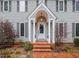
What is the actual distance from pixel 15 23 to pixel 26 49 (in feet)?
20.0

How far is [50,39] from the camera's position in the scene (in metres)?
30.5

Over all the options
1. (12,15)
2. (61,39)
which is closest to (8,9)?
(12,15)

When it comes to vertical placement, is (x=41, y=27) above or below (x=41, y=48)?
above

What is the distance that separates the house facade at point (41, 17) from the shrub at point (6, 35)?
1652 millimetres

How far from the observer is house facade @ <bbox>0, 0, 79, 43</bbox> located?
3108cm

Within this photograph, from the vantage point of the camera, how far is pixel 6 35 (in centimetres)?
2889

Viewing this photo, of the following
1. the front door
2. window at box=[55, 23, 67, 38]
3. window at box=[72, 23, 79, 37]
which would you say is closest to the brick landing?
the front door

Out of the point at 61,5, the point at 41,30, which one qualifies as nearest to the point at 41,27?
the point at 41,30

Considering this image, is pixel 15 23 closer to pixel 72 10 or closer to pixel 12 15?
pixel 12 15

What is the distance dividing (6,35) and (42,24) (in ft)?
17.1

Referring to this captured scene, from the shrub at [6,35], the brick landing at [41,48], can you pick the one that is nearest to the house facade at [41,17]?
the shrub at [6,35]

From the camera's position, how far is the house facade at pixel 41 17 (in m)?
31.1

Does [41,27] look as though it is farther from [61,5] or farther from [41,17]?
[61,5]

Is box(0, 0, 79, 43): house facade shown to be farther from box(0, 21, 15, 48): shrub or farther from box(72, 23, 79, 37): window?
box(0, 21, 15, 48): shrub
